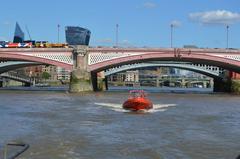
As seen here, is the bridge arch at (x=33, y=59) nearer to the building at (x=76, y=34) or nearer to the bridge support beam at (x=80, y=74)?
the bridge support beam at (x=80, y=74)

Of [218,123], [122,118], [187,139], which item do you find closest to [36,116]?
[122,118]

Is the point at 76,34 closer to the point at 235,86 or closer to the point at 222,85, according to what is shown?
the point at 222,85

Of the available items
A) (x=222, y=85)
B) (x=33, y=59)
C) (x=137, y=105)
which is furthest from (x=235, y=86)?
(x=137, y=105)

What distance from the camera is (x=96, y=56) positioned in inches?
2672

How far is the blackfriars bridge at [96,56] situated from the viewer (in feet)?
214

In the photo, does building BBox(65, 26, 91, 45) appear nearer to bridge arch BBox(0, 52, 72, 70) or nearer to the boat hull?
bridge arch BBox(0, 52, 72, 70)

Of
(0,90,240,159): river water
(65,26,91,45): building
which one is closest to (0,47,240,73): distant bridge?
(0,90,240,159): river water

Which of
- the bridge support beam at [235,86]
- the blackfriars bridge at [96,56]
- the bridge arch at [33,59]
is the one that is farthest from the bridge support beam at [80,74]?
the bridge support beam at [235,86]

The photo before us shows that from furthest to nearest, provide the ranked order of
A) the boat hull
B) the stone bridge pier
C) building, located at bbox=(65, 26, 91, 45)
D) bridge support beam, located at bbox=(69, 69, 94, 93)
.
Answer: building, located at bbox=(65, 26, 91, 45), the stone bridge pier, bridge support beam, located at bbox=(69, 69, 94, 93), the boat hull

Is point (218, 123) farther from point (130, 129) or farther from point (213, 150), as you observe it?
point (213, 150)

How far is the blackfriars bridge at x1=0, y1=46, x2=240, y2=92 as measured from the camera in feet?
214

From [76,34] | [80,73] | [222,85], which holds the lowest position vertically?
[222,85]

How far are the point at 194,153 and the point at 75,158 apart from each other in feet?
12.3

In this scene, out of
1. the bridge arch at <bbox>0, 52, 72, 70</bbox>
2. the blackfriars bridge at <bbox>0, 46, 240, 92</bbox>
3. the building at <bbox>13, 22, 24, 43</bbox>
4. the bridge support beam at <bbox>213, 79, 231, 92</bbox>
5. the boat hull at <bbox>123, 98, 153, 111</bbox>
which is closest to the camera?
the boat hull at <bbox>123, 98, 153, 111</bbox>
